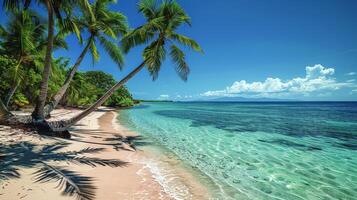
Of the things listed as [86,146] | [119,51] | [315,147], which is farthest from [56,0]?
[315,147]

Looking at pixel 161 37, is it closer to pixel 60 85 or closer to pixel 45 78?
pixel 45 78

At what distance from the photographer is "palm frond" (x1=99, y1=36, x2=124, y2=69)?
11602 mm

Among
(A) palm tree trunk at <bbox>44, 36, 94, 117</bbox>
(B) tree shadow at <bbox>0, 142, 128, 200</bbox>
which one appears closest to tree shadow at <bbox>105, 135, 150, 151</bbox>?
(B) tree shadow at <bbox>0, 142, 128, 200</bbox>

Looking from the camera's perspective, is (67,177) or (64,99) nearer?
(67,177)

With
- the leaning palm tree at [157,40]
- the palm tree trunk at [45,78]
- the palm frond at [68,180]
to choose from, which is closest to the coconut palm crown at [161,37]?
the leaning palm tree at [157,40]

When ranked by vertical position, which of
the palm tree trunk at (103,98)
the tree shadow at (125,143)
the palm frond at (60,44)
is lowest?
the tree shadow at (125,143)

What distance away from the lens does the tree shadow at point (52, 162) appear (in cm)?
398

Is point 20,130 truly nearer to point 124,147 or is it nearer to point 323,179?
point 124,147

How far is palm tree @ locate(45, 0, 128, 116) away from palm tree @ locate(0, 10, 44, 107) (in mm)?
3127

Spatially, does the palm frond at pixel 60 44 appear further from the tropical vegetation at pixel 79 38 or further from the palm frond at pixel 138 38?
the palm frond at pixel 138 38

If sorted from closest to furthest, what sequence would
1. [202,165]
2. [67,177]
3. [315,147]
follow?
1. [67,177]
2. [202,165]
3. [315,147]

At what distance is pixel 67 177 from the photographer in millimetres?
4367

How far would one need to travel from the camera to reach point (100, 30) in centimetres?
1124

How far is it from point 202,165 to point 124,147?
325cm
